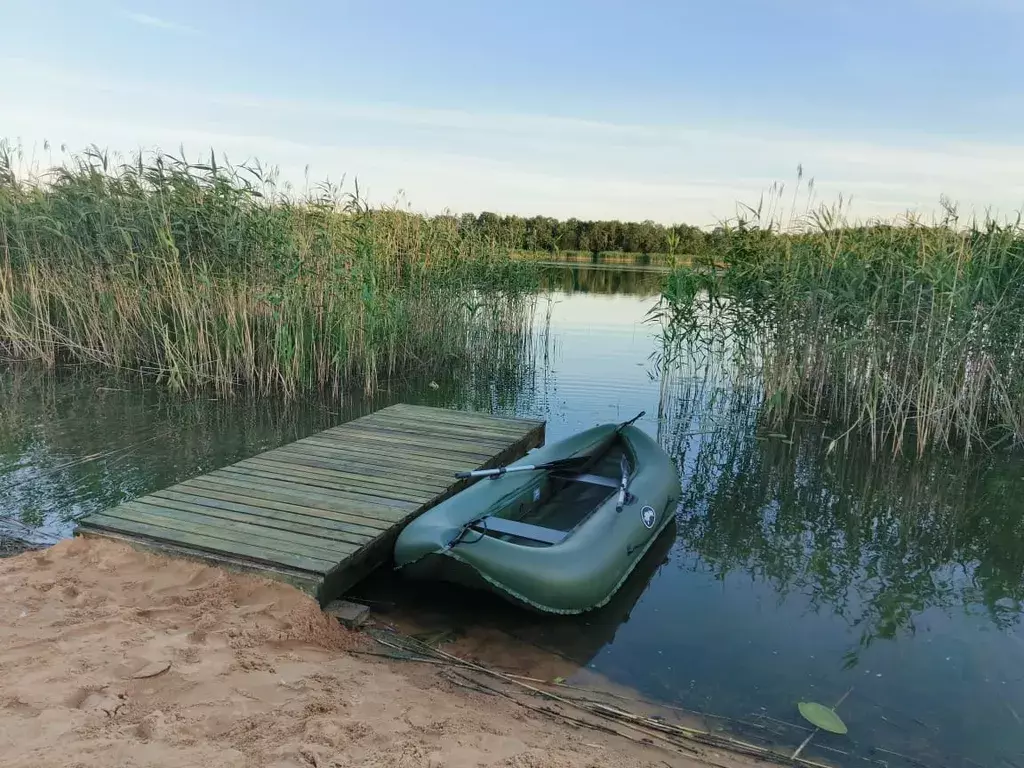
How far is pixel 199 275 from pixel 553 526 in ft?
15.6

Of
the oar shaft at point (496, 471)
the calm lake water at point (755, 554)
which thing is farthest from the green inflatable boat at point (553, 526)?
the calm lake water at point (755, 554)

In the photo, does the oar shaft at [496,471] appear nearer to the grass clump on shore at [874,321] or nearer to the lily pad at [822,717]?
the lily pad at [822,717]

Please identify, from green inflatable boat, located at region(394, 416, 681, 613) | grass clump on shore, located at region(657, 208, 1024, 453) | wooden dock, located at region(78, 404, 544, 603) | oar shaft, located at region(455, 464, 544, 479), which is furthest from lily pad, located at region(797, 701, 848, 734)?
grass clump on shore, located at region(657, 208, 1024, 453)

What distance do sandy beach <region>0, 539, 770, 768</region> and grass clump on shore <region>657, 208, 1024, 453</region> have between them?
4860 mm

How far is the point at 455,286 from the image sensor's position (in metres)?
8.55

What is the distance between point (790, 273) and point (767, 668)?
4.43 metres

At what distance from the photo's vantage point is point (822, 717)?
2398 mm

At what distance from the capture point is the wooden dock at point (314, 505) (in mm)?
2822

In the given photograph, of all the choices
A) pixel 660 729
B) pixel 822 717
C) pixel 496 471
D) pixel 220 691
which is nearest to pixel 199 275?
pixel 496 471

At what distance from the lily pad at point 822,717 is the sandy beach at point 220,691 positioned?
0.47 meters

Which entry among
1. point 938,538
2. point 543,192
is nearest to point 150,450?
point 938,538

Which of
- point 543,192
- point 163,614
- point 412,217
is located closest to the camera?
point 163,614

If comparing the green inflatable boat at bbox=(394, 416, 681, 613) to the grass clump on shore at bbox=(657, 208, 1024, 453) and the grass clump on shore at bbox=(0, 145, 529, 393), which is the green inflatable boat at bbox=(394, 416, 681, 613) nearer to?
the grass clump on shore at bbox=(657, 208, 1024, 453)

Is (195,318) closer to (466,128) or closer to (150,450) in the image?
(150,450)
